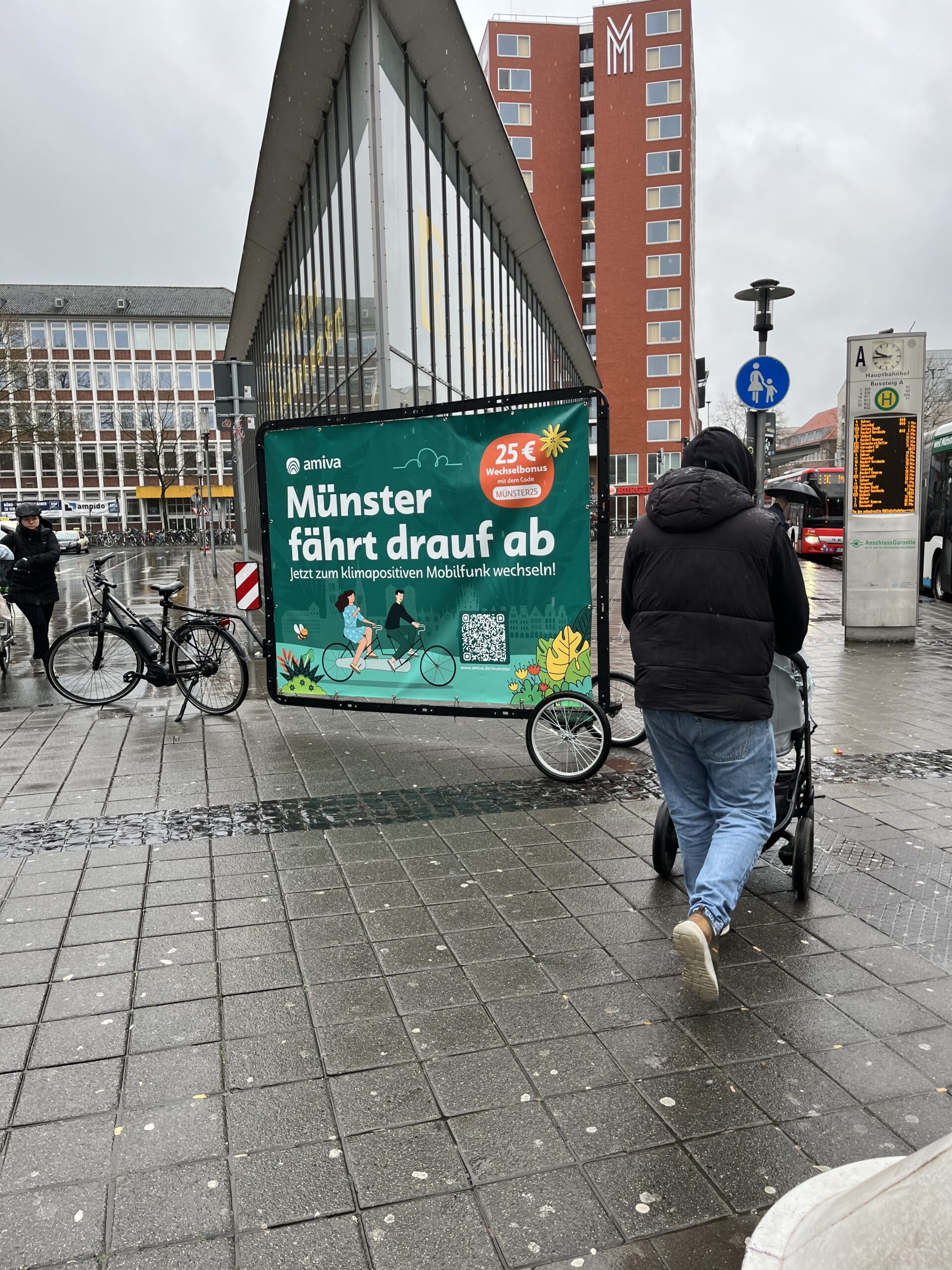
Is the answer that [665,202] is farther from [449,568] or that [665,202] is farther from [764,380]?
[449,568]

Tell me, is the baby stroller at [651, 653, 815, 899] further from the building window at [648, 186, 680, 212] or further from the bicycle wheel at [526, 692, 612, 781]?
the building window at [648, 186, 680, 212]

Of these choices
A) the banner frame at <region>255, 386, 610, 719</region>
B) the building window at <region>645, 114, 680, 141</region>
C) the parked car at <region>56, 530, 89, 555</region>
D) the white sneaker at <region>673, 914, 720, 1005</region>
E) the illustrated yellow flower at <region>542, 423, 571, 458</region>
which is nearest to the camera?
the white sneaker at <region>673, 914, 720, 1005</region>

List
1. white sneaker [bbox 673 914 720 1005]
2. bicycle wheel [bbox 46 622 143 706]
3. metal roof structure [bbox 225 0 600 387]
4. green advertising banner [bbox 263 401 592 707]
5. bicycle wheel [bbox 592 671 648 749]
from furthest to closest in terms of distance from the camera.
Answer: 1. metal roof structure [bbox 225 0 600 387]
2. bicycle wheel [bbox 46 622 143 706]
3. bicycle wheel [bbox 592 671 648 749]
4. green advertising banner [bbox 263 401 592 707]
5. white sneaker [bbox 673 914 720 1005]

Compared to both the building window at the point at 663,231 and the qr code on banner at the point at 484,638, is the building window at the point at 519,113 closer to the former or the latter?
the building window at the point at 663,231

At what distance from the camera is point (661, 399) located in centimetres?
6875

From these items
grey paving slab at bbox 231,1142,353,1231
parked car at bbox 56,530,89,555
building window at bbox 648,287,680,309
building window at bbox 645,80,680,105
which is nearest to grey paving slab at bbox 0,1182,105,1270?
grey paving slab at bbox 231,1142,353,1231

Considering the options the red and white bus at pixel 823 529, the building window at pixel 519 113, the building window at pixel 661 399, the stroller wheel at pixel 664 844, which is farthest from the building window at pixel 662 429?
the stroller wheel at pixel 664 844

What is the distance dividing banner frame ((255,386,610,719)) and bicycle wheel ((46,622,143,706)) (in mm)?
1848

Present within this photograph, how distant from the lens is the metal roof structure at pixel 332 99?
475 inches

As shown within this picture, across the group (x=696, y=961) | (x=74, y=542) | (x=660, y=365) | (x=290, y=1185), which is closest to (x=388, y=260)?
(x=696, y=961)

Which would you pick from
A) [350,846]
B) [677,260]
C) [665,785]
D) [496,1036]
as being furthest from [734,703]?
[677,260]

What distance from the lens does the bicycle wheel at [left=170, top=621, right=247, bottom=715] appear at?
28.2 feet

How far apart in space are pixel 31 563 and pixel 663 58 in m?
71.2

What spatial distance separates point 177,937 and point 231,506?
82.4 m
